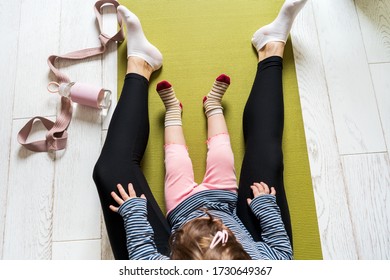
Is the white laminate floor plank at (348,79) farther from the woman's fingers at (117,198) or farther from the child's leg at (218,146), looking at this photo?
the woman's fingers at (117,198)

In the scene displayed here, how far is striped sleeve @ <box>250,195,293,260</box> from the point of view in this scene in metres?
0.96

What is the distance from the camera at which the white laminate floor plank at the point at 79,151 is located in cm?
116

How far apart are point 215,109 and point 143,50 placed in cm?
29

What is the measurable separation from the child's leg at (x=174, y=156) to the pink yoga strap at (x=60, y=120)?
28 cm

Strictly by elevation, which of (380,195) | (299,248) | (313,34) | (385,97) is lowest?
(299,248)

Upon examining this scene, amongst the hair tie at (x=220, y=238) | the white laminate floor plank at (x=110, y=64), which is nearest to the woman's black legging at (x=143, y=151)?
the white laminate floor plank at (x=110, y=64)

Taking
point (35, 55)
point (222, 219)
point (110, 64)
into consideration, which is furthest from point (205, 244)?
point (35, 55)

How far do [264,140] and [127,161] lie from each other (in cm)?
37

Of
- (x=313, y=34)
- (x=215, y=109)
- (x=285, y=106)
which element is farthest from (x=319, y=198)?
(x=313, y=34)

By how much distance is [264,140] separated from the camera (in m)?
1.09

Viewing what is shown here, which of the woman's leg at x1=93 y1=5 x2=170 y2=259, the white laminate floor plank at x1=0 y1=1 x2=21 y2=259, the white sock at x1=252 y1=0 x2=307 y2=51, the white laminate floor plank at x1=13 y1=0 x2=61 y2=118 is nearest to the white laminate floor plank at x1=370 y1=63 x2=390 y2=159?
the white sock at x1=252 y1=0 x2=307 y2=51

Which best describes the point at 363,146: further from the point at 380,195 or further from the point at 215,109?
the point at 215,109

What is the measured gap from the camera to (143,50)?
124 cm
